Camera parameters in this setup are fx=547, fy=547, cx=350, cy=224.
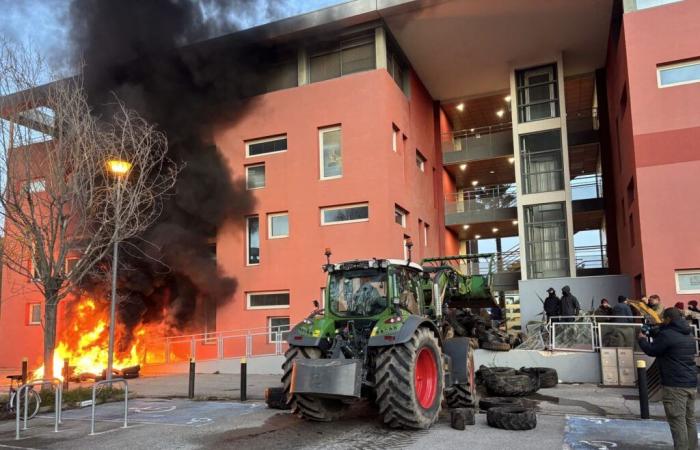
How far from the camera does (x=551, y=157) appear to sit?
21984 millimetres

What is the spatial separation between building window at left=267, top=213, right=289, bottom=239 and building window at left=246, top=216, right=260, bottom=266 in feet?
1.58

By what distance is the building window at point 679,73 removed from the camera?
15.1 metres

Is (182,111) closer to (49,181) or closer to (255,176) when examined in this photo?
(255,176)

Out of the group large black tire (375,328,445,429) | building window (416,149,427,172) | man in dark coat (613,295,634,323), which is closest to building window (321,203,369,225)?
building window (416,149,427,172)

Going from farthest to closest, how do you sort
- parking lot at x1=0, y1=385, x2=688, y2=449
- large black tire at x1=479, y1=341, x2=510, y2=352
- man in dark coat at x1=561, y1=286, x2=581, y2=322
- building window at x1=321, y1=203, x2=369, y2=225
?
1. building window at x1=321, y1=203, x2=369, y2=225
2. man in dark coat at x1=561, y1=286, x2=581, y2=322
3. large black tire at x1=479, y1=341, x2=510, y2=352
4. parking lot at x1=0, y1=385, x2=688, y2=449

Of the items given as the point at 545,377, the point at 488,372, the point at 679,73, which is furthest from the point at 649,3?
the point at 488,372

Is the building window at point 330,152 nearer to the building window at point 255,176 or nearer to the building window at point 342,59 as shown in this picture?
the building window at point 342,59

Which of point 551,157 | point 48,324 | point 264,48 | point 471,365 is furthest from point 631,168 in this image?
point 48,324

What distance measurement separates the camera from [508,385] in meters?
9.70

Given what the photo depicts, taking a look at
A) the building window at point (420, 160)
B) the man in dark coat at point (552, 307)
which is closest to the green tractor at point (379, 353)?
the man in dark coat at point (552, 307)

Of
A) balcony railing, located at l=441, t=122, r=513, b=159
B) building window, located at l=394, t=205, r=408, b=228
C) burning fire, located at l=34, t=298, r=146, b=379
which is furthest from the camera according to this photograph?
balcony railing, located at l=441, t=122, r=513, b=159

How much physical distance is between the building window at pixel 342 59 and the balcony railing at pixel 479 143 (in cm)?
771

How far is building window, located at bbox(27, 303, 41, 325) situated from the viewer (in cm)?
2219

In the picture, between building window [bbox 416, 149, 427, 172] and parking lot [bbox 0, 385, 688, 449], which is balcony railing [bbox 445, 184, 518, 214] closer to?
building window [bbox 416, 149, 427, 172]
